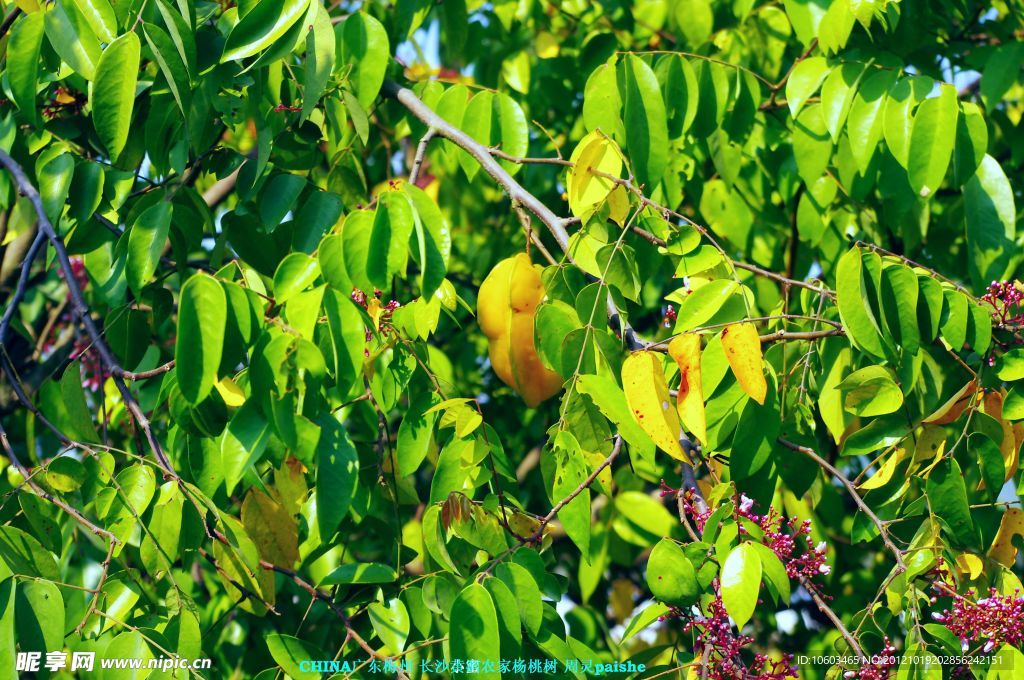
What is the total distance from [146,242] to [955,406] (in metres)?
1.29

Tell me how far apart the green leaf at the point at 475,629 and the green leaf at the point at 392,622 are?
0.31 m

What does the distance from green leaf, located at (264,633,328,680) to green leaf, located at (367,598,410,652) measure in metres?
0.11

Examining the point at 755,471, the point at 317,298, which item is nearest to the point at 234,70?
the point at 317,298

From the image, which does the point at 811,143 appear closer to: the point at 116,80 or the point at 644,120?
the point at 644,120

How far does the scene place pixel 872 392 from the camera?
1.50 meters

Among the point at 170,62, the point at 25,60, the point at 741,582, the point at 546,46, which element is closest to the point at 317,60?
the point at 170,62

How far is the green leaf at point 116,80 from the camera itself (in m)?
1.36

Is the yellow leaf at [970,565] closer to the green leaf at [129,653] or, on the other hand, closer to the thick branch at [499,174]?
the thick branch at [499,174]

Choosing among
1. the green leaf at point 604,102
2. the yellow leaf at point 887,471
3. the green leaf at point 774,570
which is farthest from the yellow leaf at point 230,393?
the yellow leaf at point 887,471

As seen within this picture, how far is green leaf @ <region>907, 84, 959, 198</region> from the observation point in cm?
167

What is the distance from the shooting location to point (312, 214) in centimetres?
163

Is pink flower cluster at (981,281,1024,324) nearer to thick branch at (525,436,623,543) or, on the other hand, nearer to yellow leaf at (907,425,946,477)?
yellow leaf at (907,425,946,477)

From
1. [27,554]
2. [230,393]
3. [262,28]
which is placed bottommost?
[27,554]

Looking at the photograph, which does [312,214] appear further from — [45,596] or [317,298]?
[45,596]
